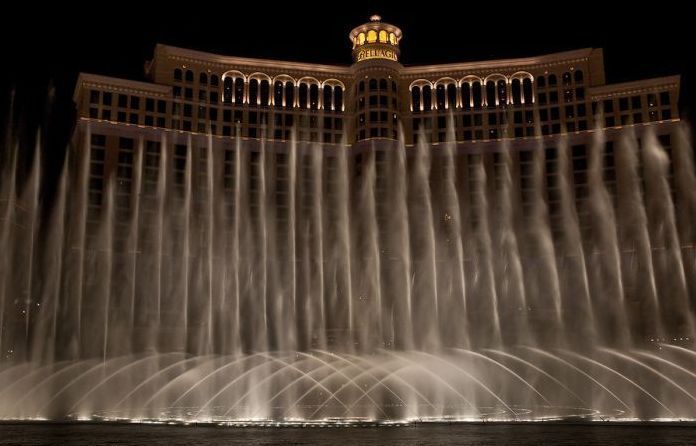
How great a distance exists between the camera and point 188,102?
69.7 m

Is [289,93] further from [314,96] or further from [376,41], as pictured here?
[376,41]

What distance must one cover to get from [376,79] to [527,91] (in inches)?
627

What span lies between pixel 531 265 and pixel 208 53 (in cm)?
3892

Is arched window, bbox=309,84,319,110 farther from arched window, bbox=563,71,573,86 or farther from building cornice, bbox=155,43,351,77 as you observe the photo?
arched window, bbox=563,71,573,86

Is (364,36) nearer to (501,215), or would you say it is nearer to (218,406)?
(501,215)

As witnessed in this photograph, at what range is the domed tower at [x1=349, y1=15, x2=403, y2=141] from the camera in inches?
2746

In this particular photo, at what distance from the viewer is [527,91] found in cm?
7200

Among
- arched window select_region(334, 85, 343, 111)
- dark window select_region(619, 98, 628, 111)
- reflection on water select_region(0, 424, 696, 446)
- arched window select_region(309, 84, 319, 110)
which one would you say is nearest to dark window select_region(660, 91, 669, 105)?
dark window select_region(619, 98, 628, 111)

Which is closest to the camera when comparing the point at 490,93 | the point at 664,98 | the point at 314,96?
the point at 664,98

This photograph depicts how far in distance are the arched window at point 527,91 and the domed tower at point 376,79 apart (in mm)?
13144

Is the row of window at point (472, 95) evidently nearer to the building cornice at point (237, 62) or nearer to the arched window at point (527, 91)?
the arched window at point (527, 91)

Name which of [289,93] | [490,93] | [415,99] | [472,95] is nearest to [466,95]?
[472,95]

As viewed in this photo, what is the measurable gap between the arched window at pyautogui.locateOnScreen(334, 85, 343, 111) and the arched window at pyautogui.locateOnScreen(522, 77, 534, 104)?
63.0 feet

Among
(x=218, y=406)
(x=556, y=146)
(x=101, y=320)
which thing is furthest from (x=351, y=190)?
(x=218, y=406)
